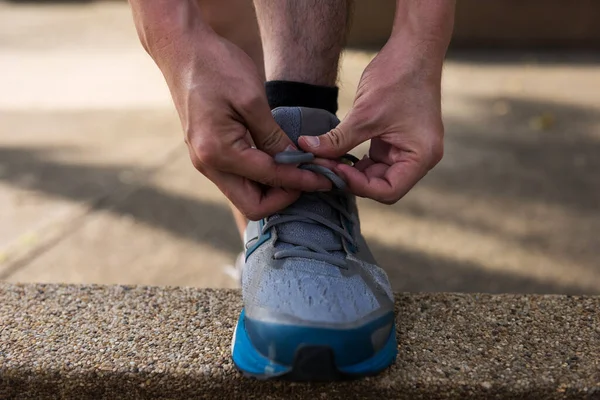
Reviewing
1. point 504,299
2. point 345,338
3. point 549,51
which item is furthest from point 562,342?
point 549,51

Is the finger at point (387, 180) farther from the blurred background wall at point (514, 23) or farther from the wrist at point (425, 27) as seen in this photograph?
the blurred background wall at point (514, 23)

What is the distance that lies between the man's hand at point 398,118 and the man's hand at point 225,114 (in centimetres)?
7

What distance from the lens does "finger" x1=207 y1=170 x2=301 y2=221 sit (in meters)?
1.07

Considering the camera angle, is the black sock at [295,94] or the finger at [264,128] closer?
the finger at [264,128]

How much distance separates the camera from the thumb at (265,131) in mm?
1023

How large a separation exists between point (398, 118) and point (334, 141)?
0.11 m

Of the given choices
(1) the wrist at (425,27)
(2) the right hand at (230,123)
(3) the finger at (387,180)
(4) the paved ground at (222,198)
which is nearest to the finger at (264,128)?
(2) the right hand at (230,123)

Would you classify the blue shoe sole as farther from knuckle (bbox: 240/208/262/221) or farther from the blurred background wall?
the blurred background wall

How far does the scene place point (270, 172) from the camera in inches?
40.8

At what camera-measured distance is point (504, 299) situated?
4.18 ft

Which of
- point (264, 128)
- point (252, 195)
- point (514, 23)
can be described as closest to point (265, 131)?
point (264, 128)

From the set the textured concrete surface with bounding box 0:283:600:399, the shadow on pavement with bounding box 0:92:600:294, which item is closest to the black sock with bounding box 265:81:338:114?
the textured concrete surface with bounding box 0:283:600:399

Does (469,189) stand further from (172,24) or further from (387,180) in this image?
(172,24)

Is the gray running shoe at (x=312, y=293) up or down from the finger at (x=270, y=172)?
down
